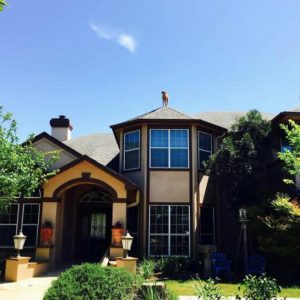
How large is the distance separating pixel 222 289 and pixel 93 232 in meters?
8.59

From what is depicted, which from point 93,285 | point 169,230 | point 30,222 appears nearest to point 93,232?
point 30,222

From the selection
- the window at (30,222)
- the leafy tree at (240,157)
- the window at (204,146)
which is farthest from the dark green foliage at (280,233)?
the window at (30,222)

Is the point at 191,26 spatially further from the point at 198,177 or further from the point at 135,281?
the point at 135,281

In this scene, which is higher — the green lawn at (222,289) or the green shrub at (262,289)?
the green shrub at (262,289)

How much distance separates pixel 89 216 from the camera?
1872 cm

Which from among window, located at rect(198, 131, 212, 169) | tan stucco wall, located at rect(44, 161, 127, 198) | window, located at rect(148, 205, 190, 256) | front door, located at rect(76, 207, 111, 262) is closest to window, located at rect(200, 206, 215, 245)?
window, located at rect(148, 205, 190, 256)

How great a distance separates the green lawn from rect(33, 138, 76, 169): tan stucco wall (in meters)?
7.91

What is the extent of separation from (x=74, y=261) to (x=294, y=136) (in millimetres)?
10975

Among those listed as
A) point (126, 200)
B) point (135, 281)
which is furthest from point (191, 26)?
point (135, 281)

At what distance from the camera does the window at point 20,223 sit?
54.5 feet

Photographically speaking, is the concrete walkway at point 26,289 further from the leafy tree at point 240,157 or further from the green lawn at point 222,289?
the leafy tree at point 240,157

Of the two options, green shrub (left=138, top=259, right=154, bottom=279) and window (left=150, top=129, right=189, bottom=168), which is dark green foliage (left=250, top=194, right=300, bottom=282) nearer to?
green shrub (left=138, top=259, right=154, bottom=279)

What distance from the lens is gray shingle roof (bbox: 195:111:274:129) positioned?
20.7 meters

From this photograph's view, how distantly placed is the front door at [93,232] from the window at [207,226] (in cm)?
465
